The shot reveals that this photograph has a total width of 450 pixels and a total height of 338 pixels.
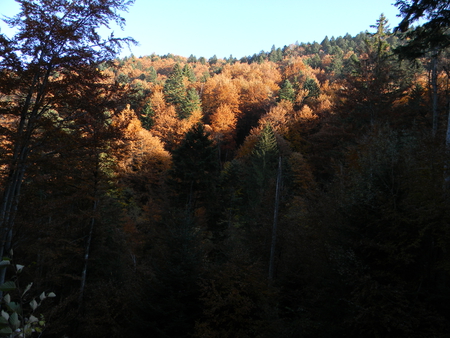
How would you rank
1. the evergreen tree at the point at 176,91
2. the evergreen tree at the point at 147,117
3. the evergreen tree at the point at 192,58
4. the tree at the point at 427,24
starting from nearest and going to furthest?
the tree at the point at 427,24
the evergreen tree at the point at 147,117
the evergreen tree at the point at 176,91
the evergreen tree at the point at 192,58

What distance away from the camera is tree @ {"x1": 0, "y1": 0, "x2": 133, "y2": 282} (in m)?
7.24

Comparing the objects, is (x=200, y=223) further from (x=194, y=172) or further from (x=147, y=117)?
(x=147, y=117)

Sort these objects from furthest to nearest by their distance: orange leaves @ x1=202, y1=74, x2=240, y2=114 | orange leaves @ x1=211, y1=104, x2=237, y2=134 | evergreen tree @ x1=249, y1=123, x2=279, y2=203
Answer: orange leaves @ x1=202, y1=74, x2=240, y2=114
orange leaves @ x1=211, y1=104, x2=237, y2=134
evergreen tree @ x1=249, y1=123, x2=279, y2=203

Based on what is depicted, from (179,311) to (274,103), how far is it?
1793 inches

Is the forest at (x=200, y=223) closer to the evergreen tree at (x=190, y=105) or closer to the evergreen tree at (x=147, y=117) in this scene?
the evergreen tree at (x=147, y=117)

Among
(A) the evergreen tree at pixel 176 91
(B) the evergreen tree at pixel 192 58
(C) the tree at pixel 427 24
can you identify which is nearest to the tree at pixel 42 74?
(C) the tree at pixel 427 24

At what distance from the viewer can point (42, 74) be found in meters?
7.65

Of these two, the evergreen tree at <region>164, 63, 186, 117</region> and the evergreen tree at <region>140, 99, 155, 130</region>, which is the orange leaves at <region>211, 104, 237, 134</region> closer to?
the evergreen tree at <region>164, 63, 186, 117</region>

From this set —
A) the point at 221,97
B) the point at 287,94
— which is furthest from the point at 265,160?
the point at 221,97

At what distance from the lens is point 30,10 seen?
24.1ft

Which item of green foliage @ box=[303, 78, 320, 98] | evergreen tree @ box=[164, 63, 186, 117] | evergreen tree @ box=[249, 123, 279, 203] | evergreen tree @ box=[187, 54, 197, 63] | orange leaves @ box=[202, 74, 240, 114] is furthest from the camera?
evergreen tree @ box=[187, 54, 197, 63]

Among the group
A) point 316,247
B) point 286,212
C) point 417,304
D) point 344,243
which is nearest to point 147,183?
point 286,212

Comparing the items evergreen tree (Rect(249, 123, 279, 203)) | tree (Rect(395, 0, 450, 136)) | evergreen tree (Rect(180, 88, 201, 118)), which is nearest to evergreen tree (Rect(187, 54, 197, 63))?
evergreen tree (Rect(180, 88, 201, 118))

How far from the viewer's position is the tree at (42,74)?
7.24m
